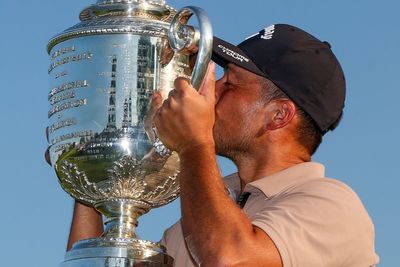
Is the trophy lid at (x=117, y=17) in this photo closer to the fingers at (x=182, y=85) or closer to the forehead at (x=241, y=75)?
the forehead at (x=241, y=75)

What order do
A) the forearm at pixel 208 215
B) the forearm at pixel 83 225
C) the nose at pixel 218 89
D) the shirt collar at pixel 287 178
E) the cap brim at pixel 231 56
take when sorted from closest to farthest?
the forearm at pixel 208 215 → the shirt collar at pixel 287 178 → the cap brim at pixel 231 56 → the nose at pixel 218 89 → the forearm at pixel 83 225

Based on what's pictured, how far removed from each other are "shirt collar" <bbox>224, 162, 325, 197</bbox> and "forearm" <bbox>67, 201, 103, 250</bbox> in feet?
2.82

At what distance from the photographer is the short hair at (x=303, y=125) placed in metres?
3.90

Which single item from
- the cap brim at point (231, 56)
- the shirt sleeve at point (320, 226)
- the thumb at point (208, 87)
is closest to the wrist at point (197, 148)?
the thumb at point (208, 87)

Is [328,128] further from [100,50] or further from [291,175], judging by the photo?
[100,50]

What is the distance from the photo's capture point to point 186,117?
333 cm

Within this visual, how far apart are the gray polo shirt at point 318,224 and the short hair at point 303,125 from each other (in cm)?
27

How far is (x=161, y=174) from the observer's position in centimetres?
386

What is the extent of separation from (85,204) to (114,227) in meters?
0.27

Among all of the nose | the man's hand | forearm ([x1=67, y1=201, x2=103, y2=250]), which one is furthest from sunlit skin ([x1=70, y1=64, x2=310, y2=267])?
forearm ([x1=67, y1=201, x2=103, y2=250])

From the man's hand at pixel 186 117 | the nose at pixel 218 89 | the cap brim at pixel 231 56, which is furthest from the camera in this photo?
the nose at pixel 218 89

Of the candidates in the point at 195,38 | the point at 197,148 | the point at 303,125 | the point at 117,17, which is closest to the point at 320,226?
the point at 197,148

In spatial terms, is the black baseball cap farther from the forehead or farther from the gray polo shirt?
the gray polo shirt

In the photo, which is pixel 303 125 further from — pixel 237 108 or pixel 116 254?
pixel 116 254
